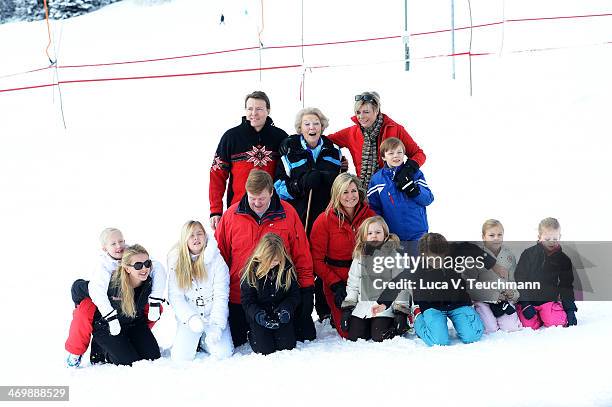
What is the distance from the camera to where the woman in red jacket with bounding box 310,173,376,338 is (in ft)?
15.9

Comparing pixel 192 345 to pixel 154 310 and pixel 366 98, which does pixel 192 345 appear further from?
pixel 366 98

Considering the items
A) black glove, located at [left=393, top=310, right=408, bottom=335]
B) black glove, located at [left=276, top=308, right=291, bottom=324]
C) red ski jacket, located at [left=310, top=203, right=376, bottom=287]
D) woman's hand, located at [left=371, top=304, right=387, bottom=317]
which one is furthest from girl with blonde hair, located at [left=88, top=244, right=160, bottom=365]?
black glove, located at [left=393, top=310, right=408, bottom=335]

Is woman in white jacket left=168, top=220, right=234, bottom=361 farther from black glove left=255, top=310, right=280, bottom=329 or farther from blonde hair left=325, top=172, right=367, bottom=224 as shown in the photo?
blonde hair left=325, top=172, right=367, bottom=224

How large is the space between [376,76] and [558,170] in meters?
3.96

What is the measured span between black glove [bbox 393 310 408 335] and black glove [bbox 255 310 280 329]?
2.29 ft

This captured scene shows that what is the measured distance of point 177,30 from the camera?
55.3 feet

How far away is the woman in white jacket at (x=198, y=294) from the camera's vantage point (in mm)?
4539

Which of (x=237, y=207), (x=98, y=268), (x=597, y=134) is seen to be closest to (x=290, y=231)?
(x=237, y=207)

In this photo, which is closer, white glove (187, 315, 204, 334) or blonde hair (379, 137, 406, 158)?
white glove (187, 315, 204, 334)

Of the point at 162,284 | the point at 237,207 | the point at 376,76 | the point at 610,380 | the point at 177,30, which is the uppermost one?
the point at 177,30

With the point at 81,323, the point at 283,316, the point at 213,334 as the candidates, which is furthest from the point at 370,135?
the point at 81,323

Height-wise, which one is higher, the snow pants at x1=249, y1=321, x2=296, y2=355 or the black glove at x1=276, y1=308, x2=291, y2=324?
the black glove at x1=276, y1=308, x2=291, y2=324

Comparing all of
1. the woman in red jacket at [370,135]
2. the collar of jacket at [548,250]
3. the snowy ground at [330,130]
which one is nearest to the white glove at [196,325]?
the snowy ground at [330,130]

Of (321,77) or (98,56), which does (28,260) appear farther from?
(98,56)
